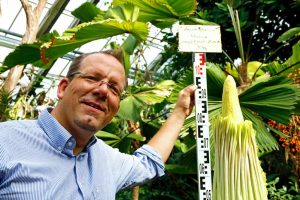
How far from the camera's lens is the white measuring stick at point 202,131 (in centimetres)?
165

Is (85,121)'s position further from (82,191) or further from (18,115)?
(18,115)

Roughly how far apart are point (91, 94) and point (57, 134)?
172 millimetres

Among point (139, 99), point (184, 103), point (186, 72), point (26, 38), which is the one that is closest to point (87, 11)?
point (139, 99)

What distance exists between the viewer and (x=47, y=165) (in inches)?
47.7

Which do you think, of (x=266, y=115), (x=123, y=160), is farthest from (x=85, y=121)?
(x=266, y=115)

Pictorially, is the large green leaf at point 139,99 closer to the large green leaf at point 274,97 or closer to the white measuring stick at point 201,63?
the large green leaf at point 274,97

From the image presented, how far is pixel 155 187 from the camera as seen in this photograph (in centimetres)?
490

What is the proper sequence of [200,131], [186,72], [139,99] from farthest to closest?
[139,99] < [186,72] < [200,131]

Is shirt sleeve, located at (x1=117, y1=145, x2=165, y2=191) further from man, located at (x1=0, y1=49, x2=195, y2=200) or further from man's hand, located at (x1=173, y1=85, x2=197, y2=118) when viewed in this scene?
man's hand, located at (x1=173, y1=85, x2=197, y2=118)

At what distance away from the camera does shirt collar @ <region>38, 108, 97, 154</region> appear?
1263mm

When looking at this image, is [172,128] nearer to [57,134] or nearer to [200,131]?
[200,131]

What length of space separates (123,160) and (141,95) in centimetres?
143

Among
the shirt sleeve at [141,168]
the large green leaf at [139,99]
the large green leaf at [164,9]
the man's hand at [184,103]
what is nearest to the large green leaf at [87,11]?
the large green leaf at [164,9]

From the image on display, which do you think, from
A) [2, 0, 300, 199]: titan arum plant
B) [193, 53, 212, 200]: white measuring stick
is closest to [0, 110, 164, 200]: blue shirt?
[193, 53, 212, 200]: white measuring stick
